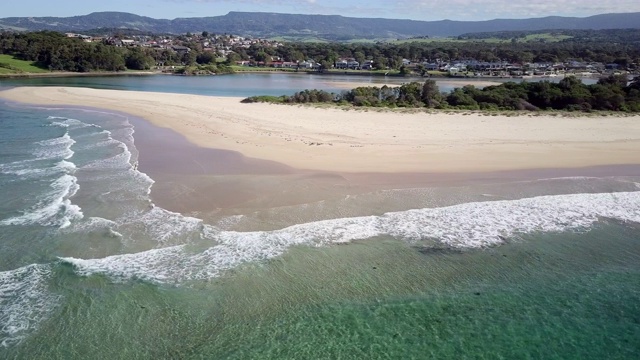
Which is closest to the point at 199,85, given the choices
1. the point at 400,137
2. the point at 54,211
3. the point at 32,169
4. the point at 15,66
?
the point at 15,66

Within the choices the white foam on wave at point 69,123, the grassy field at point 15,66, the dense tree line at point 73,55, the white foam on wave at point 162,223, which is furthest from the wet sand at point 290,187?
the dense tree line at point 73,55

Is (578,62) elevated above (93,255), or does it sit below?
above

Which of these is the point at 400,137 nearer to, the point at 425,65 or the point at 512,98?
the point at 512,98

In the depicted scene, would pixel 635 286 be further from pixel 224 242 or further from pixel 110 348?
pixel 110 348

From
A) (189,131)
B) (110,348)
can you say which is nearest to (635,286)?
(110,348)

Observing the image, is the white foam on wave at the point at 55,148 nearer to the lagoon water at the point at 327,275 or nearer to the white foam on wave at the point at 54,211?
the lagoon water at the point at 327,275

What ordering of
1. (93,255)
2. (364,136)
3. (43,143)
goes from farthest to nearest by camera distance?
1. (364,136)
2. (43,143)
3. (93,255)

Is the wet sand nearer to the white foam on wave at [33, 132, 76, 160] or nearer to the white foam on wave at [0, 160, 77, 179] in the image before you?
the white foam on wave at [0, 160, 77, 179]
